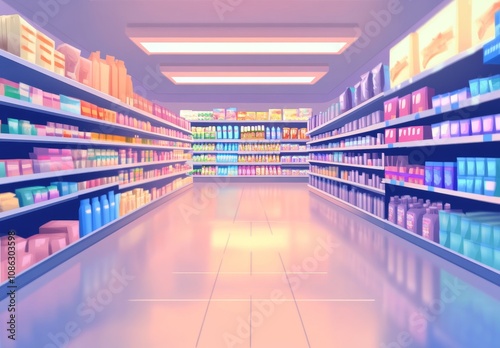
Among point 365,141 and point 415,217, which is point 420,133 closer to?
point 415,217

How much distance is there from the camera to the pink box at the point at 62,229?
323 centimetres

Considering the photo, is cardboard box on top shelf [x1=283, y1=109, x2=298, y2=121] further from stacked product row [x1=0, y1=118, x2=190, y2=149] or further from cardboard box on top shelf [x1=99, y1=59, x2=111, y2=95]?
cardboard box on top shelf [x1=99, y1=59, x2=111, y2=95]

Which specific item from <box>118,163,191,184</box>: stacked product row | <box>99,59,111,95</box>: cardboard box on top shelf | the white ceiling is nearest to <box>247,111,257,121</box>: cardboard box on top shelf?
the white ceiling

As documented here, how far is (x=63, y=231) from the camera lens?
328cm

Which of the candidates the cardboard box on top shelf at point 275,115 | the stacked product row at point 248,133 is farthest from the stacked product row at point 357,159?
the cardboard box on top shelf at point 275,115

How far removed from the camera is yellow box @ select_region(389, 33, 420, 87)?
3.64m

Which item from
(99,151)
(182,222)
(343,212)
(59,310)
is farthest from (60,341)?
(343,212)

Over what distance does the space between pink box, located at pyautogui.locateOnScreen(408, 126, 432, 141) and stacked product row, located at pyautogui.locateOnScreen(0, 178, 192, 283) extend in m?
3.54

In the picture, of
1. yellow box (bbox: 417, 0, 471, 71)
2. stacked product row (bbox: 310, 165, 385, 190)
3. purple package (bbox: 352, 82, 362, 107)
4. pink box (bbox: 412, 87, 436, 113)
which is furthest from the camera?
purple package (bbox: 352, 82, 362, 107)

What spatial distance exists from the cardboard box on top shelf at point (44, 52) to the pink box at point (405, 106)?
3572mm

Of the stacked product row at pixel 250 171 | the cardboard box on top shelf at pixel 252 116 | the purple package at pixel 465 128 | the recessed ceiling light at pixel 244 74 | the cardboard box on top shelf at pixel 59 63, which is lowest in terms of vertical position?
the stacked product row at pixel 250 171

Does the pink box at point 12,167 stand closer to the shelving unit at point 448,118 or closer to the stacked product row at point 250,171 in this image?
the shelving unit at point 448,118

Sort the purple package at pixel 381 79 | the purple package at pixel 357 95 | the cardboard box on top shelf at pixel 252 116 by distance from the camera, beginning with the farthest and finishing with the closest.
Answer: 1. the cardboard box on top shelf at pixel 252 116
2. the purple package at pixel 357 95
3. the purple package at pixel 381 79

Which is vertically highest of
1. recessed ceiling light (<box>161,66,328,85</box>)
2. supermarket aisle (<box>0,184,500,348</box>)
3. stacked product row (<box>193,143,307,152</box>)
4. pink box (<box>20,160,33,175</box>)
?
recessed ceiling light (<box>161,66,328,85</box>)
